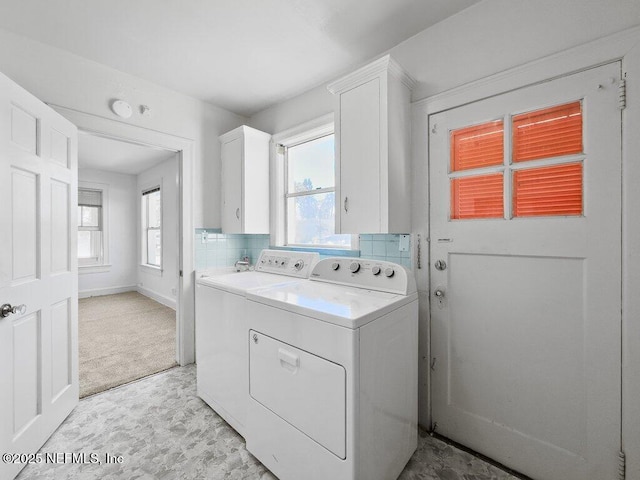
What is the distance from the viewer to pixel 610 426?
1.24 m

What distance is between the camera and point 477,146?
1.60m

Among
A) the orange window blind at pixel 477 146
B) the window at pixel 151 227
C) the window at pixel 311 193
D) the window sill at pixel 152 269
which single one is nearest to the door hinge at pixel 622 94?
the orange window blind at pixel 477 146

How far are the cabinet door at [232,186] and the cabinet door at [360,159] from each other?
3.94ft

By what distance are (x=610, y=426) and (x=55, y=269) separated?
10.2 ft

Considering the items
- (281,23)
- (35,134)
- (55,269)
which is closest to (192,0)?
(281,23)

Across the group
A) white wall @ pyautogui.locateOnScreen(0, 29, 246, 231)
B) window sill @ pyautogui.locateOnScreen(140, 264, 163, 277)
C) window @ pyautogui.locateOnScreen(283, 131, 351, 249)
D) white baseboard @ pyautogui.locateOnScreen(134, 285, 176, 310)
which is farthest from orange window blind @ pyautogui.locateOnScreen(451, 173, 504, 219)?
window sill @ pyautogui.locateOnScreen(140, 264, 163, 277)

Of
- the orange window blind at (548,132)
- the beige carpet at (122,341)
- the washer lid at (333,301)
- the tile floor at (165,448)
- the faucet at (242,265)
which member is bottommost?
the tile floor at (165,448)

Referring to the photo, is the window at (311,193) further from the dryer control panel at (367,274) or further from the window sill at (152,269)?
the window sill at (152,269)

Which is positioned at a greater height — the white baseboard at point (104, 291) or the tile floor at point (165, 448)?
the white baseboard at point (104, 291)

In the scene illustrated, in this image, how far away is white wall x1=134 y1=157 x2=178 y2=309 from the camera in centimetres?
452

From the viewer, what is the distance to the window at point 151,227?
17.4 feet

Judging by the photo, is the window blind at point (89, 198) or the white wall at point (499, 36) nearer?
the white wall at point (499, 36)

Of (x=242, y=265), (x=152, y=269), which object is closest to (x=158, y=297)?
(x=152, y=269)

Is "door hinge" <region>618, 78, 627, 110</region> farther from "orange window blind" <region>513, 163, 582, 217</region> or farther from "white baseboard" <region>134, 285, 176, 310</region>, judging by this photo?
"white baseboard" <region>134, 285, 176, 310</region>
